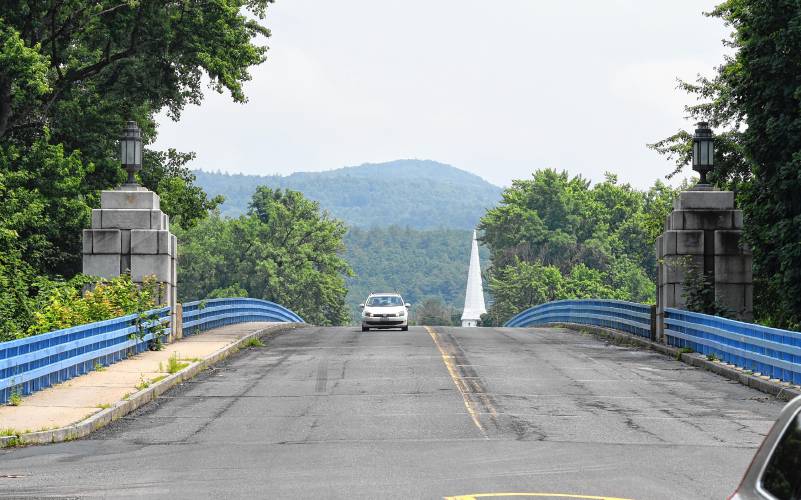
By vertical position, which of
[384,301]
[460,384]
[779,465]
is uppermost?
[779,465]

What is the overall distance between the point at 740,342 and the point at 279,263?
287ft

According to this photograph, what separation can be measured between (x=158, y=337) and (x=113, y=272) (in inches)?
93.4

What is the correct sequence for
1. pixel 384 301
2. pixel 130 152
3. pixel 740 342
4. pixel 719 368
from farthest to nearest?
pixel 384 301, pixel 130 152, pixel 740 342, pixel 719 368

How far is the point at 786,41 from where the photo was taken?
2808 cm

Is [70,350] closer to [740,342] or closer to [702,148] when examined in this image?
[740,342]

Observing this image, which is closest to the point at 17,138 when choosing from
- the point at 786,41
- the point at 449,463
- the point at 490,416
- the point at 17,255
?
the point at 17,255

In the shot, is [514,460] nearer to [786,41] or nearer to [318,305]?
[786,41]

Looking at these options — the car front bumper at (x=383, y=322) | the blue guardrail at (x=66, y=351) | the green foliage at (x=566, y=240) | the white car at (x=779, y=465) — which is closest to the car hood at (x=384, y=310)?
the car front bumper at (x=383, y=322)

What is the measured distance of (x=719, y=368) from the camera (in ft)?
75.8

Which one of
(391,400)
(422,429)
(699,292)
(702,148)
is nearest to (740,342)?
(699,292)

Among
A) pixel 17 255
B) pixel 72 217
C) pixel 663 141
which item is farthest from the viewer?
pixel 663 141

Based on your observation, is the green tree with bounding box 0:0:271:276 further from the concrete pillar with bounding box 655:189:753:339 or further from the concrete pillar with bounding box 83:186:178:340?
the concrete pillar with bounding box 655:189:753:339

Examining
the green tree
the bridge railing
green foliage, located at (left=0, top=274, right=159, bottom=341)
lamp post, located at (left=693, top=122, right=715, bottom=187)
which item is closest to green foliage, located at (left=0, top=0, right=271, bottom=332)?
the green tree

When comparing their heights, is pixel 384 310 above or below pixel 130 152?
below
